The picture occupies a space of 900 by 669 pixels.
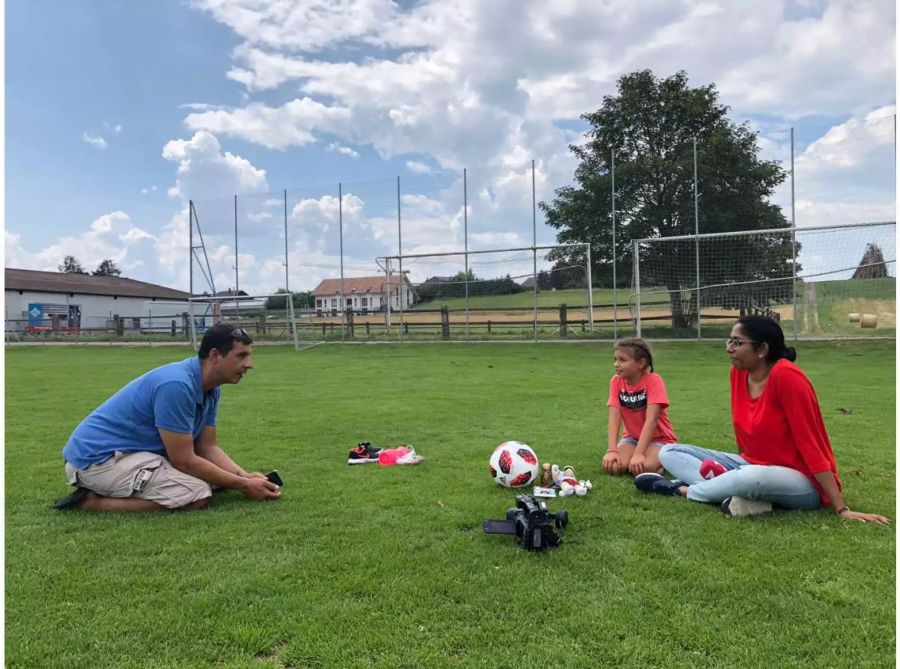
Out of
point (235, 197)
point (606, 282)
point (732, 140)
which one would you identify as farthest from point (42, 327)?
point (732, 140)

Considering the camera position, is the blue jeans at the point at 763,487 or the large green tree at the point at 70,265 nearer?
the blue jeans at the point at 763,487

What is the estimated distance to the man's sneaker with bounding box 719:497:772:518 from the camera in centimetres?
388

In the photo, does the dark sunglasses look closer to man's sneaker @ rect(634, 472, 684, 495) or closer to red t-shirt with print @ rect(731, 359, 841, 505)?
red t-shirt with print @ rect(731, 359, 841, 505)

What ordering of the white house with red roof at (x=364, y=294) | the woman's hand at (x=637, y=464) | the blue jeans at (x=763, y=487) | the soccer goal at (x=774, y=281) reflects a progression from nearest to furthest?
the blue jeans at (x=763, y=487) < the woman's hand at (x=637, y=464) < the soccer goal at (x=774, y=281) < the white house with red roof at (x=364, y=294)

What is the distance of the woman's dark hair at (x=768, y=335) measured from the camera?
3.89 metres

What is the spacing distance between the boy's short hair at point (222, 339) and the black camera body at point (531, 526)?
6.54 ft

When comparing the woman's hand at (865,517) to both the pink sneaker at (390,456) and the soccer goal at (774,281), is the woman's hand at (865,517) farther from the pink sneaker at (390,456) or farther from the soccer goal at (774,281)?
the soccer goal at (774,281)

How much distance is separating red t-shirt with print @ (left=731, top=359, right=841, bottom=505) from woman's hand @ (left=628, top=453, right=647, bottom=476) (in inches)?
31.6

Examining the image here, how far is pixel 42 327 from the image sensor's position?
131 ft

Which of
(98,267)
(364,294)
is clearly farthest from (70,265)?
(364,294)

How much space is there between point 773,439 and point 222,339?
3577mm

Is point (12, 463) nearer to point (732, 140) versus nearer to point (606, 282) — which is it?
point (606, 282)

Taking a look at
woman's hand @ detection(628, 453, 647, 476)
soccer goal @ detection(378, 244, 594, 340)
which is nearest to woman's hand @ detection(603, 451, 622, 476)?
woman's hand @ detection(628, 453, 647, 476)

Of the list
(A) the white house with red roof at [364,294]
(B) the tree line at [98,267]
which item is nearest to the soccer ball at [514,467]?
(A) the white house with red roof at [364,294]
